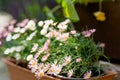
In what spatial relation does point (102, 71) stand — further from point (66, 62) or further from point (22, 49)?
point (22, 49)

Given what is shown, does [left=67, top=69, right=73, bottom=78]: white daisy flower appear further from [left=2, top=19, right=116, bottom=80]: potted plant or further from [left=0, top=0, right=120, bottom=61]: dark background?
[left=0, top=0, right=120, bottom=61]: dark background

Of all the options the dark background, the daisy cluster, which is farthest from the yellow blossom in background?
the daisy cluster

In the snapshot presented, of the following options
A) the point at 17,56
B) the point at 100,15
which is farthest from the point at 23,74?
the point at 100,15

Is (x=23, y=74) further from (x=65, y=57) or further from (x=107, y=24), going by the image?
(x=107, y=24)

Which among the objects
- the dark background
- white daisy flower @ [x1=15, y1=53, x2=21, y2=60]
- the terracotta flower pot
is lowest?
the terracotta flower pot

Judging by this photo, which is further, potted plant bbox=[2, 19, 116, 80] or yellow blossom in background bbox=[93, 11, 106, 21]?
yellow blossom in background bbox=[93, 11, 106, 21]

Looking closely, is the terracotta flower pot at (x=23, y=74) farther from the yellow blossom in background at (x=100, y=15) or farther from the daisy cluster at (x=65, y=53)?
the yellow blossom in background at (x=100, y=15)

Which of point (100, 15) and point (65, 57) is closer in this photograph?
point (65, 57)

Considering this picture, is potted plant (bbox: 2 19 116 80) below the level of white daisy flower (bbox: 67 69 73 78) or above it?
above

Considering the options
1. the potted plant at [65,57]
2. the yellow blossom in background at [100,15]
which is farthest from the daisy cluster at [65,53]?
the yellow blossom in background at [100,15]

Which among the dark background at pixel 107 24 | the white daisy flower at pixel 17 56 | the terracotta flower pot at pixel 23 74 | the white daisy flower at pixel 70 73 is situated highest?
the dark background at pixel 107 24

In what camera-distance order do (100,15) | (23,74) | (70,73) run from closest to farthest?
1. (70,73)
2. (23,74)
3. (100,15)
